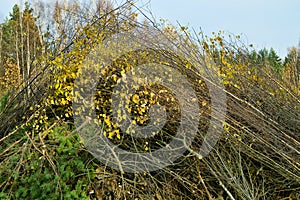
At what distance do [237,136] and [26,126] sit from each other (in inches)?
78.4

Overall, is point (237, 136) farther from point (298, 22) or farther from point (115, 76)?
point (298, 22)

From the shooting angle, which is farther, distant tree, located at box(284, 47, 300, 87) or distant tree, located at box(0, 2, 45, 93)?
distant tree, located at box(0, 2, 45, 93)

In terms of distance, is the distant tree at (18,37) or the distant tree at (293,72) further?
the distant tree at (18,37)

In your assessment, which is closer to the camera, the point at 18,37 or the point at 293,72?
the point at 293,72

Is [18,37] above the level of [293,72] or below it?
above

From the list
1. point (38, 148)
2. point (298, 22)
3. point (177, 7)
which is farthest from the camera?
point (298, 22)

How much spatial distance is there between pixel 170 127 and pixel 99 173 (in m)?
0.67

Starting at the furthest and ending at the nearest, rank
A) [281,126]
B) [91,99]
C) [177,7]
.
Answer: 1. [177,7]
2. [91,99]
3. [281,126]

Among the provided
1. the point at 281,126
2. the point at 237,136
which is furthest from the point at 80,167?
the point at 281,126

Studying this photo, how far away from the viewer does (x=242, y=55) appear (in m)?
3.12

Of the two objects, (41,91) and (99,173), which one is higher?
(41,91)

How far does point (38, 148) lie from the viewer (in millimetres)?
2729

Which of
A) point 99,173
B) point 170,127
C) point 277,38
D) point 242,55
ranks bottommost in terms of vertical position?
point 99,173

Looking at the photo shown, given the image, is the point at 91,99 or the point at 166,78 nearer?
the point at 166,78
